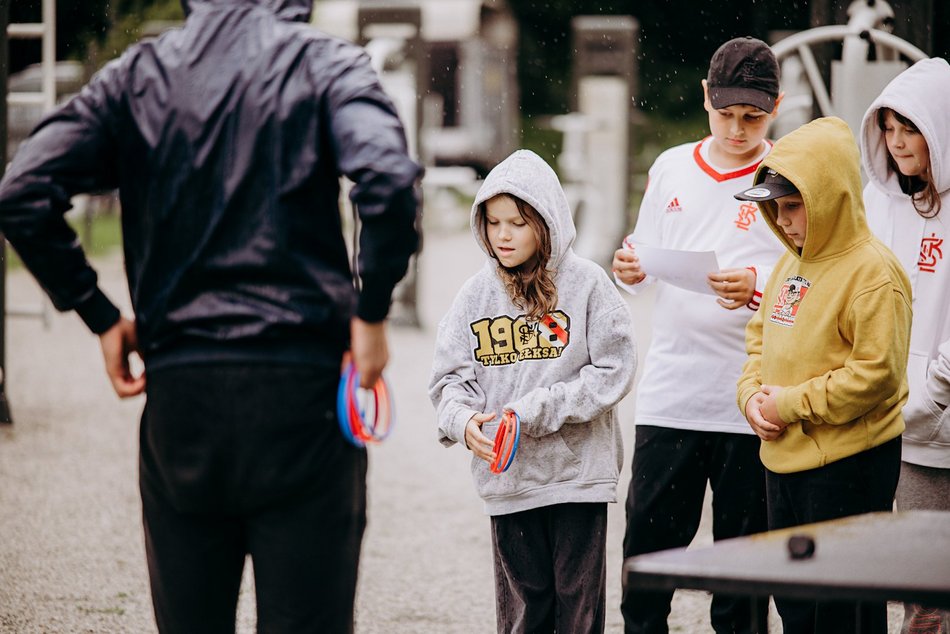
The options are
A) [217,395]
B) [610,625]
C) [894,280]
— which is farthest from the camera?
[610,625]

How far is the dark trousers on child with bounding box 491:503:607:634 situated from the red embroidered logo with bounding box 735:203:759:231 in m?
1.02

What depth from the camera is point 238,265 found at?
8.59ft

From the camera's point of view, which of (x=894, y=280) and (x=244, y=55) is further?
(x=894, y=280)

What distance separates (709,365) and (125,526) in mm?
3240

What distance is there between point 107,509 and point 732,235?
146 inches

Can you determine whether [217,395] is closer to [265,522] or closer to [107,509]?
[265,522]

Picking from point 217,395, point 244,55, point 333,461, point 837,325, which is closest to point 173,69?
point 244,55

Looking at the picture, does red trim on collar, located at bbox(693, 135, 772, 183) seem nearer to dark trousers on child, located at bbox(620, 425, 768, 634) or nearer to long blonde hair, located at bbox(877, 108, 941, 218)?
long blonde hair, located at bbox(877, 108, 941, 218)

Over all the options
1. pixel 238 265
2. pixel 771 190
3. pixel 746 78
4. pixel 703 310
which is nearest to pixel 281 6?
pixel 238 265

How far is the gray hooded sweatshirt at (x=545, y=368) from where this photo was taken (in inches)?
142

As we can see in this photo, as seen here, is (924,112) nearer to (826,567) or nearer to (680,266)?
(680,266)

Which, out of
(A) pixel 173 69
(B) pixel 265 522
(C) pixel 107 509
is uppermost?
(A) pixel 173 69

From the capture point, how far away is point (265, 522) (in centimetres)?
269

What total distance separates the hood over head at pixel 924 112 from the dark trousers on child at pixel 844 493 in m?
0.88
